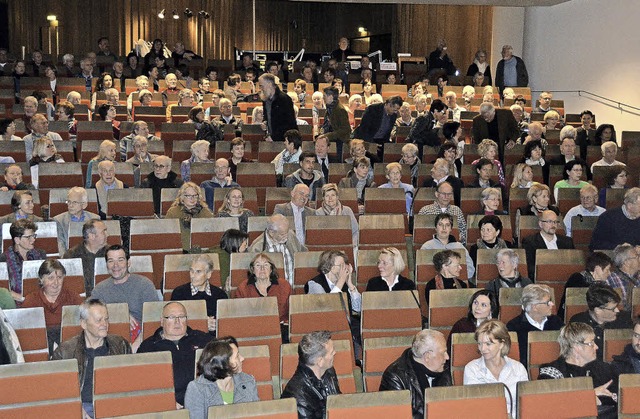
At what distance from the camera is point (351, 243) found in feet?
23.5

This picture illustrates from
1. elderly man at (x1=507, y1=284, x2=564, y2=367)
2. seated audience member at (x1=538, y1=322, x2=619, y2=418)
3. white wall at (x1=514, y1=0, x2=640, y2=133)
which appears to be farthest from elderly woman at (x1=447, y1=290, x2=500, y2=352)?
white wall at (x1=514, y1=0, x2=640, y2=133)

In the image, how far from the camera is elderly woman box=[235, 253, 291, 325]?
583 cm

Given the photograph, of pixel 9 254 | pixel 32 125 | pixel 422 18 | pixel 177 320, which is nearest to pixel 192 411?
pixel 177 320

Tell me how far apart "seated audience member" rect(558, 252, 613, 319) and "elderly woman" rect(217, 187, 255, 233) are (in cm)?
222

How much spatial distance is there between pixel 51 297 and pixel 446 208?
3127mm

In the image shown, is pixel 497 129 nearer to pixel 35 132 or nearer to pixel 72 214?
pixel 35 132

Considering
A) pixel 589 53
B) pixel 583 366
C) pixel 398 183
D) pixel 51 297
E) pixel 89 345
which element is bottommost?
pixel 583 366

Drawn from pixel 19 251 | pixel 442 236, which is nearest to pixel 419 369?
pixel 442 236

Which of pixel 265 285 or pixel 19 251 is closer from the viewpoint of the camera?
pixel 265 285

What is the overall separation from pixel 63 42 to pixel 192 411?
14.8m

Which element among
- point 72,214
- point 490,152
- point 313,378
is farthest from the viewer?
point 490,152

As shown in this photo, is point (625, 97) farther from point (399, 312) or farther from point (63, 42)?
point (63, 42)

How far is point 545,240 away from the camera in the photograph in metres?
7.03

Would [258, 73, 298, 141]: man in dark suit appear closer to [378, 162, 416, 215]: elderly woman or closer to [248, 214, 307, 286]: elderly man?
[378, 162, 416, 215]: elderly woman
